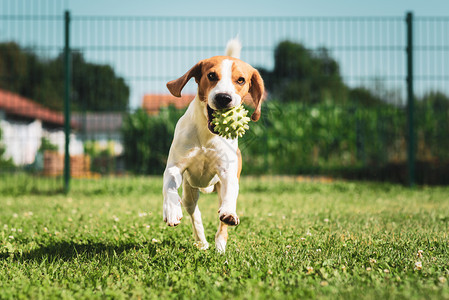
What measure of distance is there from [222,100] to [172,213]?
0.87 m

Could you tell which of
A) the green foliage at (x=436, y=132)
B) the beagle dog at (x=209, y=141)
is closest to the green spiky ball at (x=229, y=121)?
the beagle dog at (x=209, y=141)

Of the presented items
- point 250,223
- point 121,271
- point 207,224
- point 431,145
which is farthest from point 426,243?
point 431,145

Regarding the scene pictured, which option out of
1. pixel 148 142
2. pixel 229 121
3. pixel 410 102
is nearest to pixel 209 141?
pixel 229 121

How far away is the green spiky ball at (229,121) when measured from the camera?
128 inches

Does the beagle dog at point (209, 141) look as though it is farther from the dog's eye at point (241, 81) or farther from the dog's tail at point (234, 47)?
the dog's tail at point (234, 47)

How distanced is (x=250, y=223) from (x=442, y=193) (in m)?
5.51

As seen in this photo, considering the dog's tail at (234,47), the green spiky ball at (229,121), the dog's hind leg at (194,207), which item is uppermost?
the dog's tail at (234,47)

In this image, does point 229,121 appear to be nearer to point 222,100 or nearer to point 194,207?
point 222,100

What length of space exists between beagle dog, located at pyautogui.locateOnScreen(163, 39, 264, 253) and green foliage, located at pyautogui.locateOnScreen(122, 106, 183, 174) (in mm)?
5896

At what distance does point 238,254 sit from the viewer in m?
3.67

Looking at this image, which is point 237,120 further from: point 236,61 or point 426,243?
point 426,243

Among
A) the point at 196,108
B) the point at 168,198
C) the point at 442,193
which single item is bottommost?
the point at 442,193

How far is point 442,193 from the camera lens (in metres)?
9.04

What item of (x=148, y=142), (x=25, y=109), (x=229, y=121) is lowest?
(x=148, y=142)
